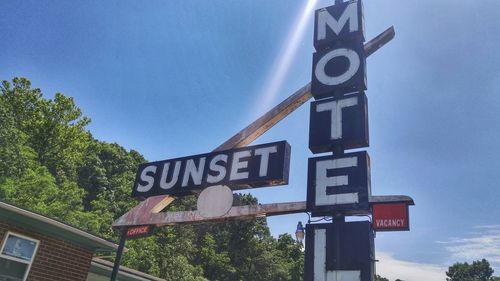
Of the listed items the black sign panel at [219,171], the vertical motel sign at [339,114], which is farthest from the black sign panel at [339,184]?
the black sign panel at [219,171]

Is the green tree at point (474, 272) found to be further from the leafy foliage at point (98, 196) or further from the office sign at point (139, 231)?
the office sign at point (139, 231)

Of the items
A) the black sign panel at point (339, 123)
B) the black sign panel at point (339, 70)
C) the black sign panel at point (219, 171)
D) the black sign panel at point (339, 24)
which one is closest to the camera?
the black sign panel at point (339, 123)

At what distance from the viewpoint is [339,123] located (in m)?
9.88

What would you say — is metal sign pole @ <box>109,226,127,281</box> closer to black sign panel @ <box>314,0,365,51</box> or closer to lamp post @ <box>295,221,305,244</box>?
lamp post @ <box>295,221,305,244</box>

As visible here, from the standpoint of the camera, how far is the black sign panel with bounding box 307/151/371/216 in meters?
8.68

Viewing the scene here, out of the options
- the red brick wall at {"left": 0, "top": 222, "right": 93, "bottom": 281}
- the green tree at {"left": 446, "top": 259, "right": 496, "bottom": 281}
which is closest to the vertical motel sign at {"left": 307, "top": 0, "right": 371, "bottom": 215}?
the red brick wall at {"left": 0, "top": 222, "right": 93, "bottom": 281}

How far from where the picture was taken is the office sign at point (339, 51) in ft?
34.2

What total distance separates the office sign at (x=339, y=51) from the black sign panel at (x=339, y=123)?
0.43 meters

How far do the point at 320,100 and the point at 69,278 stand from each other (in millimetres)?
9272

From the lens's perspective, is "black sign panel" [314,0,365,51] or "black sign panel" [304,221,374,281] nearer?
"black sign panel" [304,221,374,281]

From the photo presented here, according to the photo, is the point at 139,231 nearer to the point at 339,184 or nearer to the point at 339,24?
the point at 339,184

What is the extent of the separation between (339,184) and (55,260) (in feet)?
28.7

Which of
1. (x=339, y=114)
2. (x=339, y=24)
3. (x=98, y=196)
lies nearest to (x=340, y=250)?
(x=339, y=114)

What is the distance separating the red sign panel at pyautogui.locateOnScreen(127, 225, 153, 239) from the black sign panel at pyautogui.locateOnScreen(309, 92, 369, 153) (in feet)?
20.4
